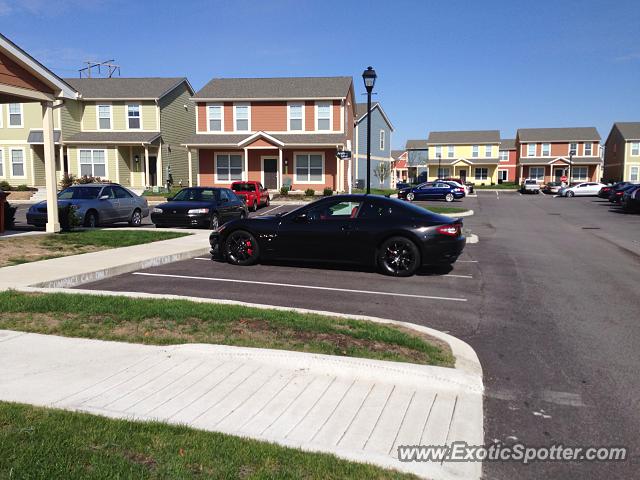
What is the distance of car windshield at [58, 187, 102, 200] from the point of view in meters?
18.3

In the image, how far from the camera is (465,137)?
75438 millimetres

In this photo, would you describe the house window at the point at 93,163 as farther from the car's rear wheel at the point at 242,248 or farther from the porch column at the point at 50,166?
the car's rear wheel at the point at 242,248

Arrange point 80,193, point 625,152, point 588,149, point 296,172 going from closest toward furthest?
point 80,193 < point 296,172 < point 625,152 < point 588,149

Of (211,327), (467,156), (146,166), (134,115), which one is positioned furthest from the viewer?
(467,156)

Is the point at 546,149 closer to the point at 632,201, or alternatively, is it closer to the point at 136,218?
the point at 632,201

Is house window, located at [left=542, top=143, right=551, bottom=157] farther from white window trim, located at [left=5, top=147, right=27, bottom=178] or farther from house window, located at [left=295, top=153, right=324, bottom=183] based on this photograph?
white window trim, located at [left=5, top=147, right=27, bottom=178]

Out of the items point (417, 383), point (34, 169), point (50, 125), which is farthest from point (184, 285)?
point (34, 169)

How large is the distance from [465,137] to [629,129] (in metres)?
19.1

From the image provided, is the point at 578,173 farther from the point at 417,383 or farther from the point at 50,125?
the point at 417,383

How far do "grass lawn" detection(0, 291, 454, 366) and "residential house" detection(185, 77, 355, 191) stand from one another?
3040 centimetres

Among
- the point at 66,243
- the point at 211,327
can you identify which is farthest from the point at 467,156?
the point at 211,327

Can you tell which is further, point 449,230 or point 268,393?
point 449,230

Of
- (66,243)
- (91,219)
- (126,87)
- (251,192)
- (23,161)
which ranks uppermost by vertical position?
(126,87)

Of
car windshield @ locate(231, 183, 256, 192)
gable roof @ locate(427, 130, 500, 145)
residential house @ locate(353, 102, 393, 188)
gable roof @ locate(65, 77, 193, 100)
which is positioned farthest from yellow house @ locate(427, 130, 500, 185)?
car windshield @ locate(231, 183, 256, 192)
